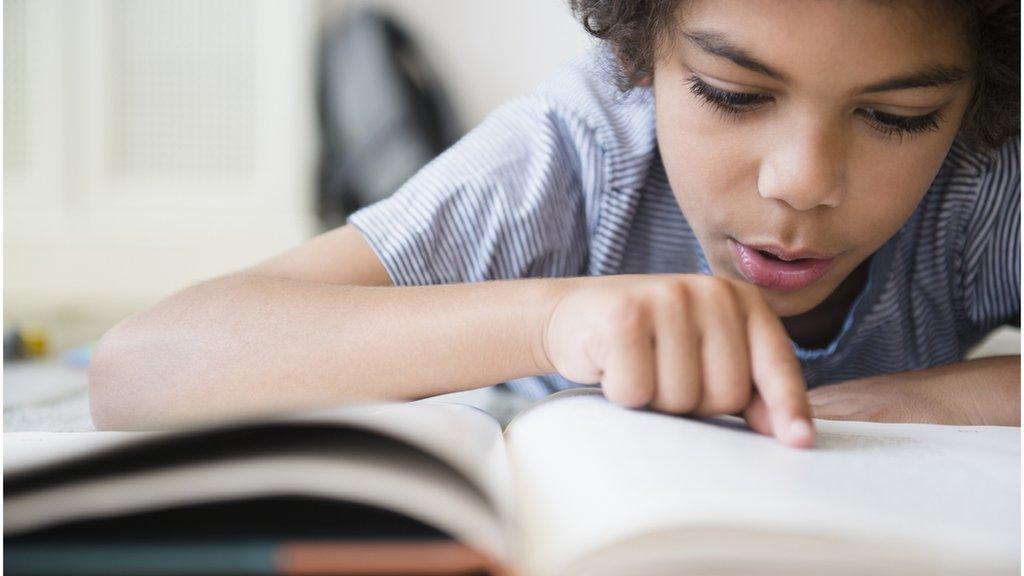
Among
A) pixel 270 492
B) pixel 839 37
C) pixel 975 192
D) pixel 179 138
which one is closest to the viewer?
pixel 270 492

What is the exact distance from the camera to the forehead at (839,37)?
457 mm

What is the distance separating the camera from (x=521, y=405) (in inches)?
30.8

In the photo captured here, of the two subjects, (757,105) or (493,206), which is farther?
(493,206)

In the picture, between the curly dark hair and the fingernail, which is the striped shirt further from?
the fingernail

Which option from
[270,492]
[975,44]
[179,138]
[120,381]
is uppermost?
[975,44]

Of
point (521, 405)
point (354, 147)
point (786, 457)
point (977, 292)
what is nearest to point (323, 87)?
point (354, 147)

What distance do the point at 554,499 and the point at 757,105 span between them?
0.30m

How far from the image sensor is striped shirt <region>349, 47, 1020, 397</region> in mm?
651

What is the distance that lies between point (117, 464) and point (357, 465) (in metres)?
0.06

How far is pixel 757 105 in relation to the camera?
0.50 metres

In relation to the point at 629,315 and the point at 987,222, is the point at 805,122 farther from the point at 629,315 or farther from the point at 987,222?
the point at 987,222

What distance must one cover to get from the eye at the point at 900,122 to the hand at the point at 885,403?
0.15 metres

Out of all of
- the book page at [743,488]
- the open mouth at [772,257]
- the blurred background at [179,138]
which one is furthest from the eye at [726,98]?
the blurred background at [179,138]

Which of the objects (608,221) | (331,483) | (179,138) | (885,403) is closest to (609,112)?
(608,221)
